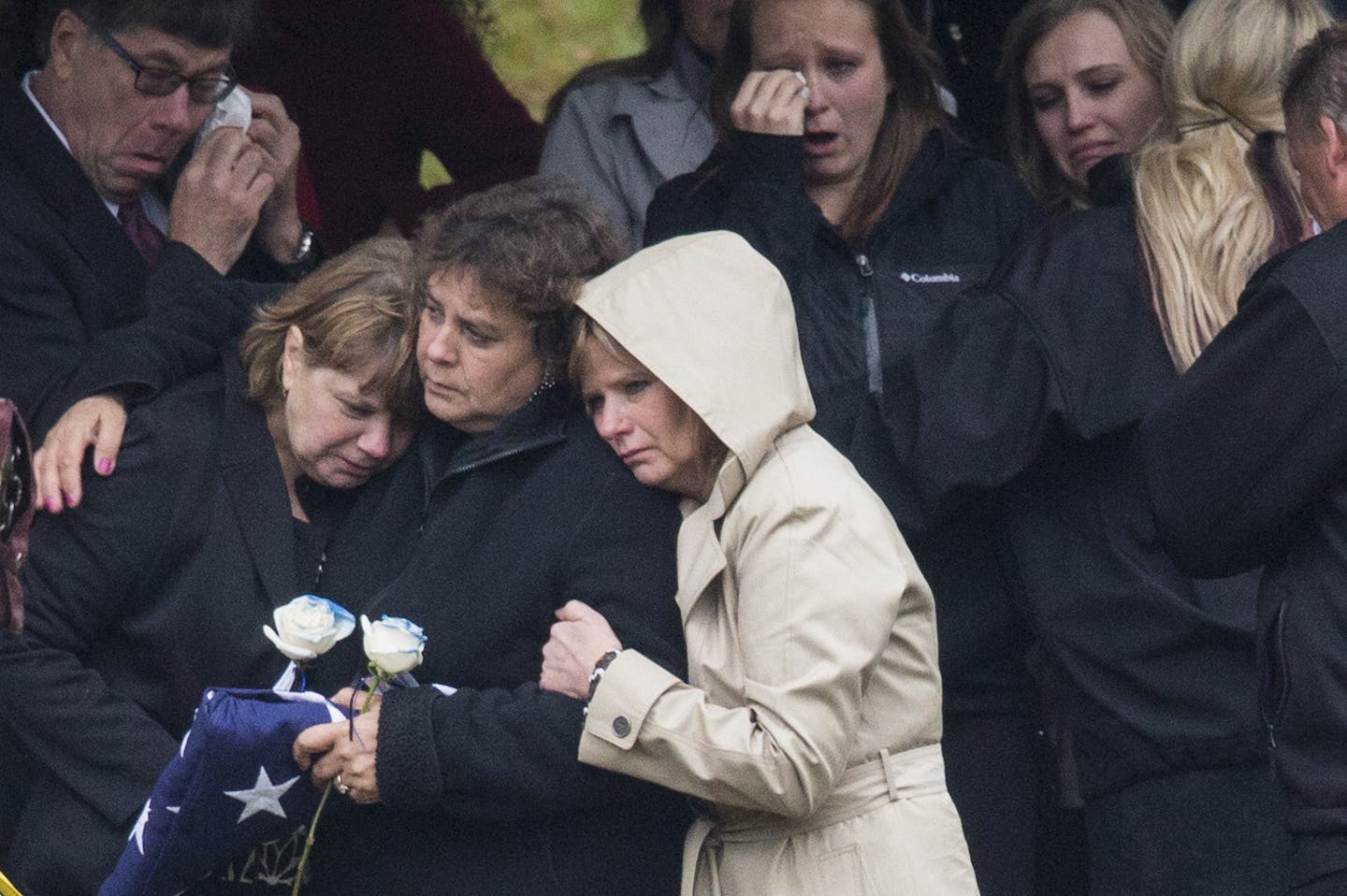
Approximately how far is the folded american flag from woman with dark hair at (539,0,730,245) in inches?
56.6

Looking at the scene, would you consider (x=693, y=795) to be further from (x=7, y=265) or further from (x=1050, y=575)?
(x=7, y=265)

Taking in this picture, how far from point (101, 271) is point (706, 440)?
4.07 ft

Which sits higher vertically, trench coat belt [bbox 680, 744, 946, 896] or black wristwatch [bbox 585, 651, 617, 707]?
black wristwatch [bbox 585, 651, 617, 707]

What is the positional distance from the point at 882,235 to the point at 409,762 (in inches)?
54.6

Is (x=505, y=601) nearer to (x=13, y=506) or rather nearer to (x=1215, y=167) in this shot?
(x=13, y=506)

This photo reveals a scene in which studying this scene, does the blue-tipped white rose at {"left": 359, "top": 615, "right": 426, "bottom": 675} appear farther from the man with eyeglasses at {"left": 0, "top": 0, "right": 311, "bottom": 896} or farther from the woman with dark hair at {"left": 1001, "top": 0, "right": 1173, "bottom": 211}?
the woman with dark hair at {"left": 1001, "top": 0, "right": 1173, "bottom": 211}

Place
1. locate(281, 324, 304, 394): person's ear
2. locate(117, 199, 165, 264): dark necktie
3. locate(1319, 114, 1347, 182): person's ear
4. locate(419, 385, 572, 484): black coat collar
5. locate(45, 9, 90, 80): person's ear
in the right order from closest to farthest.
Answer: locate(1319, 114, 1347, 182): person's ear, locate(419, 385, 572, 484): black coat collar, locate(281, 324, 304, 394): person's ear, locate(45, 9, 90, 80): person's ear, locate(117, 199, 165, 264): dark necktie

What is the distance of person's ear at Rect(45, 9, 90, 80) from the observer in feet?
12.6

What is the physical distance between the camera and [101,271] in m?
3.83

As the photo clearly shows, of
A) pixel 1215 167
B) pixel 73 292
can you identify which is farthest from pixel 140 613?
pixel 1215 167

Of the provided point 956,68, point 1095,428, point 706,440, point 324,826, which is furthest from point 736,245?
point 956,68

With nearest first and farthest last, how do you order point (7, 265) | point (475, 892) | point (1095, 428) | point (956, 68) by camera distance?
point (475, 892) < point (1095, 428) < point (7, 265) < point (956, 68)

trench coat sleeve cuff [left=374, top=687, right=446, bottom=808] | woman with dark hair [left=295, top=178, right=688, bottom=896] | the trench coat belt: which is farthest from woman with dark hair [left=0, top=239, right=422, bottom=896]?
the trench coat belt

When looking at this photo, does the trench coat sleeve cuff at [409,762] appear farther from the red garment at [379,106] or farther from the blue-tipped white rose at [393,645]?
the red garment at [379,106]
